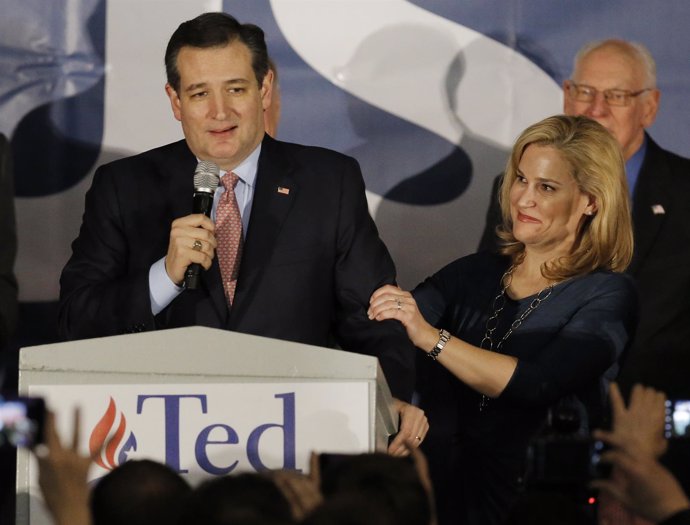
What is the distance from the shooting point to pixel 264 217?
3.86 metres

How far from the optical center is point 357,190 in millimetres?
3945

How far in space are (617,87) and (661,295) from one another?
759mm

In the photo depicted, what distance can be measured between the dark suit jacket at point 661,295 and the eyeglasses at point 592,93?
1.32ft

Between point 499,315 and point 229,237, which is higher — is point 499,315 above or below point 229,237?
below

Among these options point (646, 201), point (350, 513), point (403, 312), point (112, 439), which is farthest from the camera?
point (646, 201)

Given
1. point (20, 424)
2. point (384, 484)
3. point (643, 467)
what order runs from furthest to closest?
point (20, 424) → point (643, 467) → point (384, 484)

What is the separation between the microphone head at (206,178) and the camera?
342cm

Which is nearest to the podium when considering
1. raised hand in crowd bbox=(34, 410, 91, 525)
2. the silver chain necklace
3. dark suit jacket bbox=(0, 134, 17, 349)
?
raised hand in crowd bbox=(34, 410, 91, 525)

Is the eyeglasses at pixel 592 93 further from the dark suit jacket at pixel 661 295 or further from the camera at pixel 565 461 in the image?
the camera at pixel 565 461

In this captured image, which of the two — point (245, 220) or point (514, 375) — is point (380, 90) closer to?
point (245, 220)

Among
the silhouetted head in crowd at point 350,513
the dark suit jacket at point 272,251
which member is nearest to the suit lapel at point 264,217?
the dark suit jacket at point 272,251

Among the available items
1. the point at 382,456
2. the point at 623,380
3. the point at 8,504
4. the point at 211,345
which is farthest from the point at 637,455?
the point at 8,504

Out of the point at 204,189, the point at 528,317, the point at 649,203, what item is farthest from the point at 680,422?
the point at 649,203

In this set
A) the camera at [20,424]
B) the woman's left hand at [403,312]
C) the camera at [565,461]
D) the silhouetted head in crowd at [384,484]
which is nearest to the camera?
the silhouetted head in crowd at [384,484]
